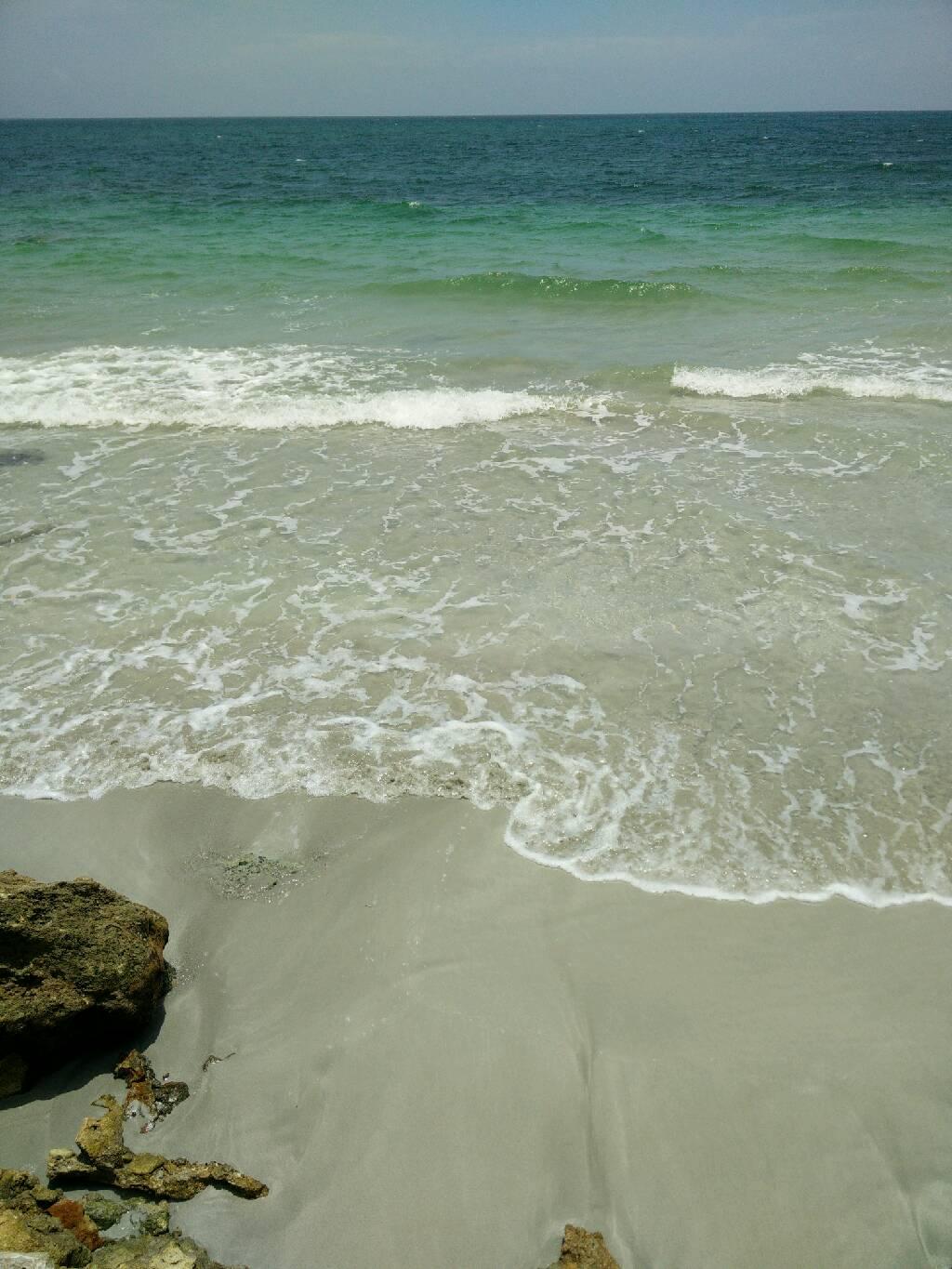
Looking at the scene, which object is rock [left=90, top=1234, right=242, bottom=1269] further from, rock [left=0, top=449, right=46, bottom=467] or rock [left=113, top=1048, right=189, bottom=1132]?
rock [left=0, top=449, right=46, bottom=467]

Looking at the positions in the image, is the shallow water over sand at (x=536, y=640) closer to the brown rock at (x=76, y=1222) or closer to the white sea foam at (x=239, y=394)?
the white sea foam at (x=239, y=394)

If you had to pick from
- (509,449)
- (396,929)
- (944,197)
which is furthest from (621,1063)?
(944,197)

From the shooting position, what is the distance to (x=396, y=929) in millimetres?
4047

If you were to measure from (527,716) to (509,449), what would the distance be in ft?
17.0

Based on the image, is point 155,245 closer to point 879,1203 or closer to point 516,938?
point 516,938

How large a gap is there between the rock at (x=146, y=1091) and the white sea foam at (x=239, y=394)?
8386mm

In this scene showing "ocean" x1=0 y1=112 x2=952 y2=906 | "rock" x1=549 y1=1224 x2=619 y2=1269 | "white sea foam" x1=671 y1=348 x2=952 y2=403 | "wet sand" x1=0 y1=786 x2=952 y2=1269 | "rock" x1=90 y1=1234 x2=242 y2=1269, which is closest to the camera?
"rock" x1=90 y1=1234 x2=242 y2=1269

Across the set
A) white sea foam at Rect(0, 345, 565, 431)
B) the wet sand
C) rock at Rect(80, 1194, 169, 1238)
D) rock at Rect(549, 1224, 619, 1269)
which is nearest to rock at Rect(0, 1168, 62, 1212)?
rock at Rect(80, 1194, 169, 1238)

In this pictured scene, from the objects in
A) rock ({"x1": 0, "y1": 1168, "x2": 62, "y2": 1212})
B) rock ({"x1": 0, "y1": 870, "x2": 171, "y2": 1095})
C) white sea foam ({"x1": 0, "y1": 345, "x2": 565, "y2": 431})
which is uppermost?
white sea foam ({"x1": 0, "y1": 345, "x2": 565, "y2": 431})

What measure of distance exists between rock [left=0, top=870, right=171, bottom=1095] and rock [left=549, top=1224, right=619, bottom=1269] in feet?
6.10

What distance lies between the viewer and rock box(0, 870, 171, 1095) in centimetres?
334

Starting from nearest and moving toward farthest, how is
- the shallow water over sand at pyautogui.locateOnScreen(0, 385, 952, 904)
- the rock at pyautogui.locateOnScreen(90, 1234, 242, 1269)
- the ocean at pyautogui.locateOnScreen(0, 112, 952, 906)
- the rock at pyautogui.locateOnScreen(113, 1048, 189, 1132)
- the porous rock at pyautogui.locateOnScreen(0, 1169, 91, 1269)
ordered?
the porous rock at pyautogui.locateOnScreen(0, 1169, 91, 1269) < the rock at pyautogui.locateOnScreen(90, 1234, 242, 1269) < the rock at pyautogui.locateOnScreen(113, 1048, 189, 1132) < the shallow water over sand at pyautogui.locateOnScreen(0, 385, 952, 904) < the ocean at pyautogui.locateOnScreen(0, 112, 952, 906)

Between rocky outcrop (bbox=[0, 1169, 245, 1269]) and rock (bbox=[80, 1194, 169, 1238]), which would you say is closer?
rocky outcrop (bbox=[0, 1169, 245, 1269])

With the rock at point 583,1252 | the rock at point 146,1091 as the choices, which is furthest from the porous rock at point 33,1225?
the rock at point 583,1252
